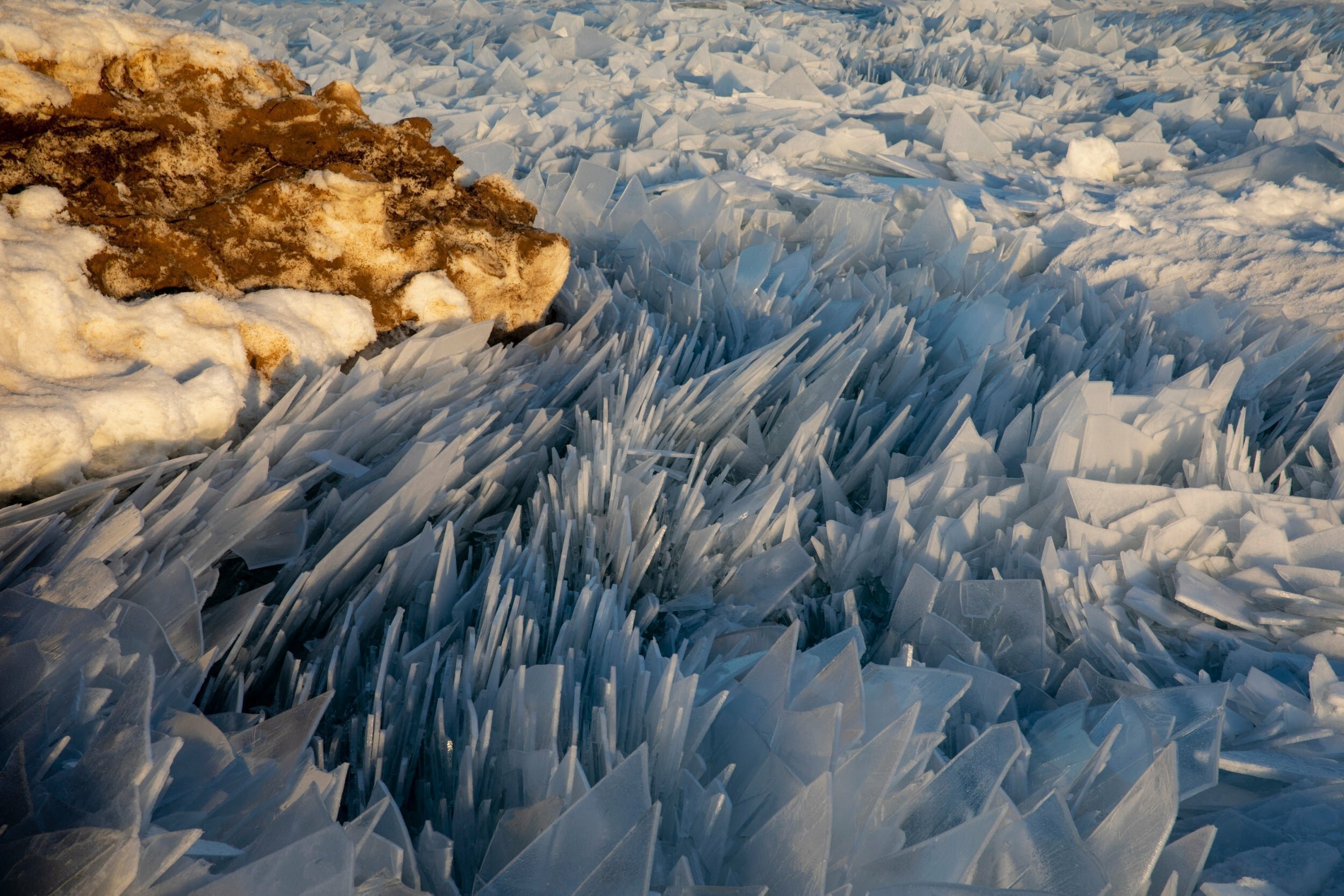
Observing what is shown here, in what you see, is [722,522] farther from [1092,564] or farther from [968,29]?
[968,29]

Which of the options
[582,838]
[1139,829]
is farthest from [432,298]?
[1139,829]

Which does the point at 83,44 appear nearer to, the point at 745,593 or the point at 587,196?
Answer: the point at 587,196

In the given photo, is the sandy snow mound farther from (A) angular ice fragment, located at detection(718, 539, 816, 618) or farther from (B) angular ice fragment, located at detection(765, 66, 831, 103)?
(B) angular ice fragment, located at detection(765, 66, 831, 103)

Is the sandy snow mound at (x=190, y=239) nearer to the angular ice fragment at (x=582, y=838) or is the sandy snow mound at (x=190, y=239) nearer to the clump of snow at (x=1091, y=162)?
the angular ice fragment at (x=582, y=838)

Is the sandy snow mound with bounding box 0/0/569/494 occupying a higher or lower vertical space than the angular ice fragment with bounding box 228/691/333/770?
higher

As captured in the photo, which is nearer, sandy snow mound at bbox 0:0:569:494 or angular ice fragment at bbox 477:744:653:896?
angular ice fragment at bbox 477:744:653:896

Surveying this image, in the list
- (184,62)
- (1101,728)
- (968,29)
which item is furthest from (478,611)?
(968,29)

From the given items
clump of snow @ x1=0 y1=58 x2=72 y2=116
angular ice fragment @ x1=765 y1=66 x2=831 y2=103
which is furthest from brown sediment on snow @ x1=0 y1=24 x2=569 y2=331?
angular ice fragment @ x1=765 y1=66 x2=831 y2=103

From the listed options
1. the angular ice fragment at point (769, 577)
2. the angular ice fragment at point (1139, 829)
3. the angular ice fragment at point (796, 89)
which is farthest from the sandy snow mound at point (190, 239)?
the angular ice fragment at point (796, 89)
